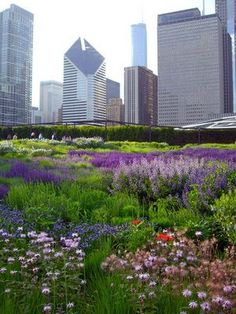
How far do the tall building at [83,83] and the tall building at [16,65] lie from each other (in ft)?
49.5

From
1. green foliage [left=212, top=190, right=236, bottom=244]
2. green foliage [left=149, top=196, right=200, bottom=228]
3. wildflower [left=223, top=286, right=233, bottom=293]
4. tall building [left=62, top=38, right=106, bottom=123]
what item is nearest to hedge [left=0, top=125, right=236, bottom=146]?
green foliage [left=149, top=196, right=200, bottom=228]

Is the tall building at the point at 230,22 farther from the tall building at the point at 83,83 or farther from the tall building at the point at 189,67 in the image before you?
the tall building at the point at 83,83

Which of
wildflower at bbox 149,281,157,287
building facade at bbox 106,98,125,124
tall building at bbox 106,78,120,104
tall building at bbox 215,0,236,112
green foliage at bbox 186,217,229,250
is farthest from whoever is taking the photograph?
tall building at bbox 106,78,120,104

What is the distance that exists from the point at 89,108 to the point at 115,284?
143 meters

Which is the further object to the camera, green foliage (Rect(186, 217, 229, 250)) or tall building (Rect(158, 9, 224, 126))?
tall building (Rect(158, 9, 224, 126))

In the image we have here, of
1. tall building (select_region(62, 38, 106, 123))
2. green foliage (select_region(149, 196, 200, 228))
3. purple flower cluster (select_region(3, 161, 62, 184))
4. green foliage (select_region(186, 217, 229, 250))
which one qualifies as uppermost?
tall building (select_region(62, 38, 106, 123))

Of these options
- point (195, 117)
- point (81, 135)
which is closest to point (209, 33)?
Answer: point (195, 117)

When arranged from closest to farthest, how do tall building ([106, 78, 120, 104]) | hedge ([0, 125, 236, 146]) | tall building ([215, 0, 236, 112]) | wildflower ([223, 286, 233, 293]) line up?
1. wildflower ([223, 286, 233, 293])
2. hedge ([0, 125, 236, 146])
3. tall building ([215, 0, 236, 112])
4. tall building ([106, 78, 120, 104])

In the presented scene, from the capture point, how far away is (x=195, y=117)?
134 meters

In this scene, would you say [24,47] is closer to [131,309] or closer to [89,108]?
[89,108]

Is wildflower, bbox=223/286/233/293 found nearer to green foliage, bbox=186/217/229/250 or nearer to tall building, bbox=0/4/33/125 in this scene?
green foliage, bbox=186/217/229/250

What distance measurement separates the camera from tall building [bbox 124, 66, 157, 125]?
14262cm

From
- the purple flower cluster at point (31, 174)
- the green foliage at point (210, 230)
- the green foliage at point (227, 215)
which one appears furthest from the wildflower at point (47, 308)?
the purple flower cluster at point (31, 174)

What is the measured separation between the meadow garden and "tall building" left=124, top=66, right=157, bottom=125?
134681 mm
